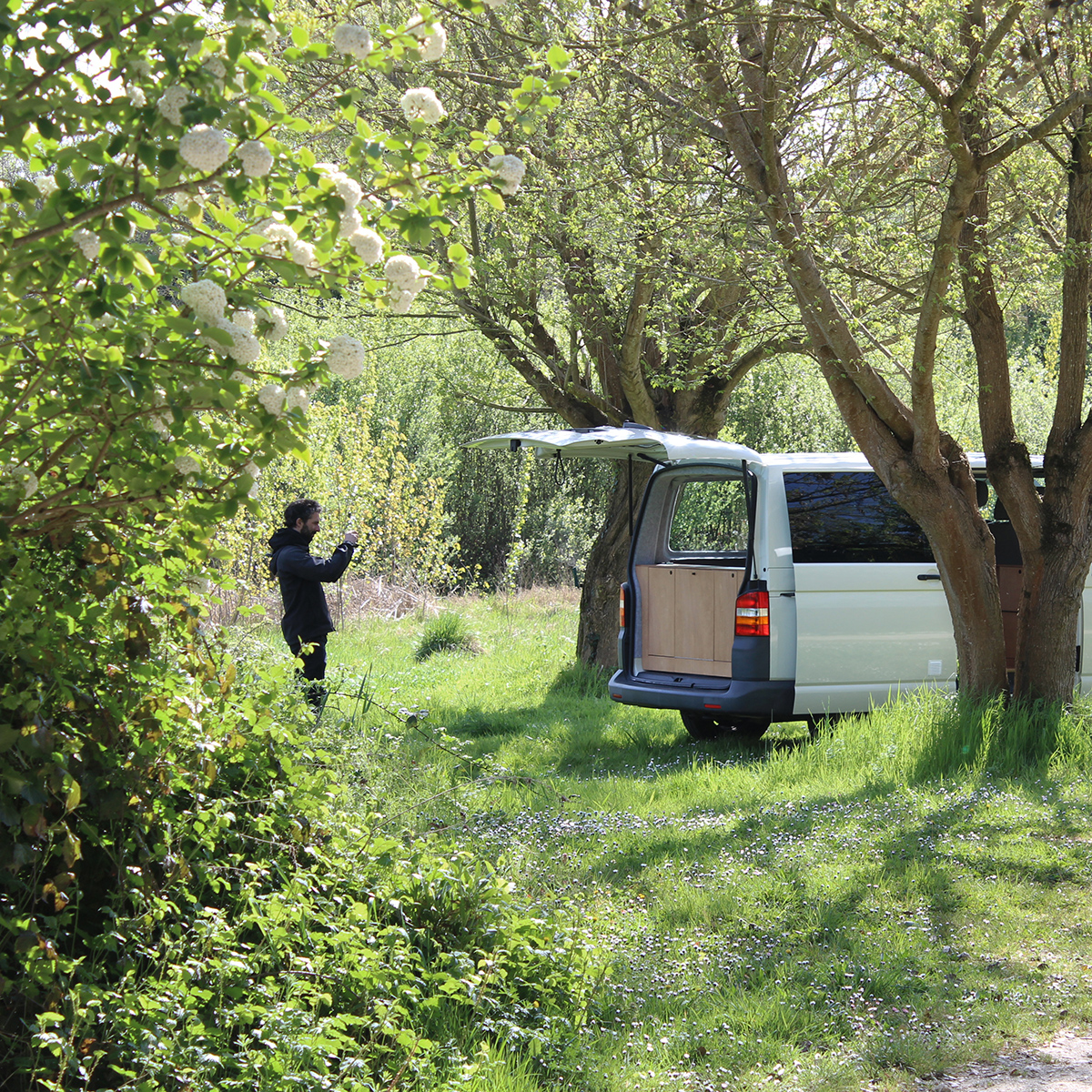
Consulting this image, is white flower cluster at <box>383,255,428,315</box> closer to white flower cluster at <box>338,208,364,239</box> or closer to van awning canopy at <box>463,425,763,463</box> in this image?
white flower cluster at <box>338,208,364,239</box>

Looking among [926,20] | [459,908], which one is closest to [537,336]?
[926,20]

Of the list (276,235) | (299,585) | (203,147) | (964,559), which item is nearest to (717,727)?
(964,559)

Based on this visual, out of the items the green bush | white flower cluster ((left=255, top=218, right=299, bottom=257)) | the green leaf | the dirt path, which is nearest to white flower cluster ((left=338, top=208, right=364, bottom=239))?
white flower cluster ((left=255, top=218, right=299, bottom=257))

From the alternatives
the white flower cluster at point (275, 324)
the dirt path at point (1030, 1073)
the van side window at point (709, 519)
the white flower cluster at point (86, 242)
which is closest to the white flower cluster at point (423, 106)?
→ the white flower cluster at point (275, 324)

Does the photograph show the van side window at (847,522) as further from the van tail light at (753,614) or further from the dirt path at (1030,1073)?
the dirt path at (1030,1073)

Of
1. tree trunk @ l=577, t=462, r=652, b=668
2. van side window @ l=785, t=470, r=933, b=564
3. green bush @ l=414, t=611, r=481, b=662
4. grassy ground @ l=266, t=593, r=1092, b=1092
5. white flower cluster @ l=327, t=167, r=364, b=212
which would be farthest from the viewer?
green bush @ l=414, t=611, r=481, b=662

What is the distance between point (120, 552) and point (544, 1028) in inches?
78.9

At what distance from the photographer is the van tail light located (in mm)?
7488

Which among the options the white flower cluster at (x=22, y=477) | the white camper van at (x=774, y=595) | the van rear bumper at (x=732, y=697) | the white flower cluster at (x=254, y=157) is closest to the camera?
the white flower cluster at (x=254, y=157)

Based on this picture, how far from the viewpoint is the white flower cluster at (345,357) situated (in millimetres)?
2684

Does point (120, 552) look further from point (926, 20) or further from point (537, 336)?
point (537, 336)

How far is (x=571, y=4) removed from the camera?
A: 7.72 metres

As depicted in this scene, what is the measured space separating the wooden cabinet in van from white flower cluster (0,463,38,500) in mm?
5632

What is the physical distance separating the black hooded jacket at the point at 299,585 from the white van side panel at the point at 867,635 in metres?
3.19
